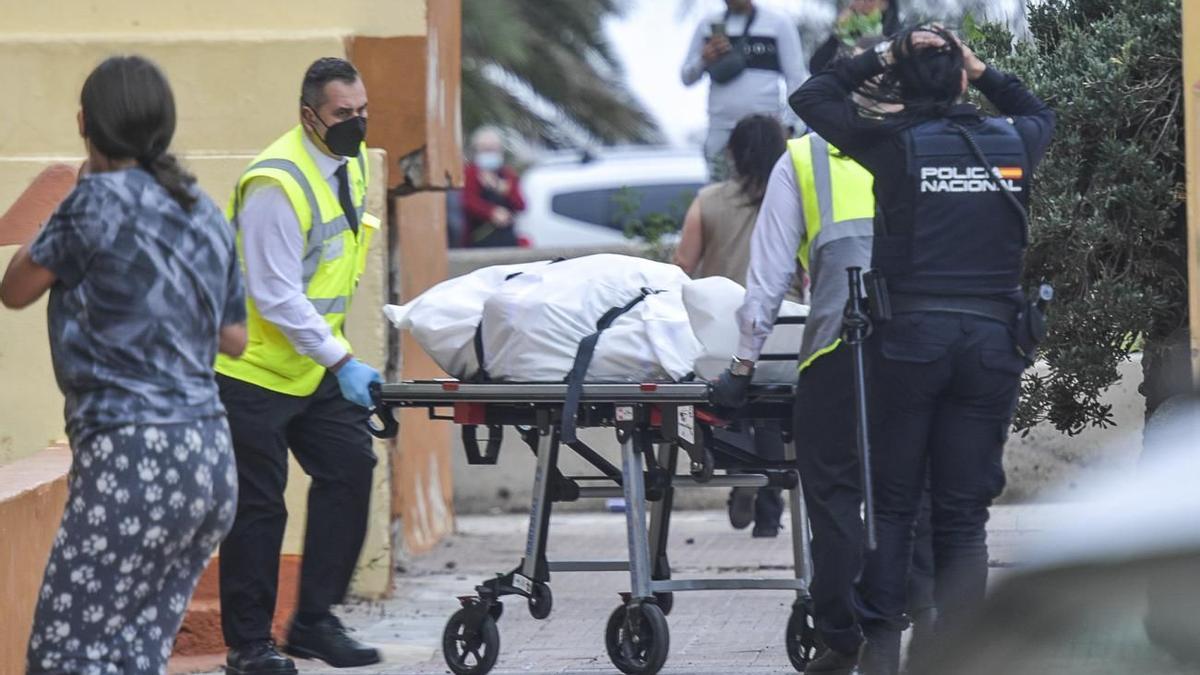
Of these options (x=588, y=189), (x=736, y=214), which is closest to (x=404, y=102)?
(x=736, y=214)

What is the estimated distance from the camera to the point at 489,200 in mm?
16828

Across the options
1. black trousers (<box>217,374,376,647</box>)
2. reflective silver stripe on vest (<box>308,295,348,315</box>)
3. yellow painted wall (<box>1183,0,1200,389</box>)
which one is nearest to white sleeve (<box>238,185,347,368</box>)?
reflective silver stripe on vest (<box>308,295,348,315</box>)

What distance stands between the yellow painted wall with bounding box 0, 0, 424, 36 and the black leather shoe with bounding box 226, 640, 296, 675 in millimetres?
3117

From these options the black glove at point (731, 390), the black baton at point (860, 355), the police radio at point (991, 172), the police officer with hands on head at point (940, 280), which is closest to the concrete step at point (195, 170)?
the black glove at point (731, 390)

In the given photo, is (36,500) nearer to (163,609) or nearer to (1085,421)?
(163,609)

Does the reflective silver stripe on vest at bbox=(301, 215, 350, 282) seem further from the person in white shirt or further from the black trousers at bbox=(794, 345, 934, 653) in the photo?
the person in white shirt

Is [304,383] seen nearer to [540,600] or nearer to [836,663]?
[540,600]

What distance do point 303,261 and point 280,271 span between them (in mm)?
178

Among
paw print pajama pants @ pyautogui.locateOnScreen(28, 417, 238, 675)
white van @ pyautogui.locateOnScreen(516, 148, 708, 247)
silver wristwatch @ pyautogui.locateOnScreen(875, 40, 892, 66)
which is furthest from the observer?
white van @ pyautogui.locateOnScreen(516, 148, 708, 247)

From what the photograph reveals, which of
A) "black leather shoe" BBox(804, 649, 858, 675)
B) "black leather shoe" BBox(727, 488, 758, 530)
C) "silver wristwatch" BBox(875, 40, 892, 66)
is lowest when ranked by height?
"black leather shoe" BBox(727, 488, 758, 530)

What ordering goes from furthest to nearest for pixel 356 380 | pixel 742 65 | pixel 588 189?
1. pixel 588 189
2. pixel 742 65
3. pixel 356 380

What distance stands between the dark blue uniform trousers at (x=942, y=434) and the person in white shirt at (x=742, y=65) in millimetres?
4931

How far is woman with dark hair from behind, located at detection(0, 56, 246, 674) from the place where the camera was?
4.44m

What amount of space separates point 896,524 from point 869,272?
72 centimetres
